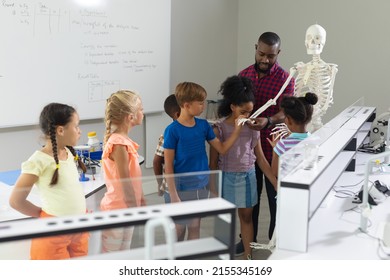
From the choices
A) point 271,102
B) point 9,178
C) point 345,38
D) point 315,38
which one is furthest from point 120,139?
point 345,38

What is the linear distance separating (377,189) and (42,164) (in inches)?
67.8

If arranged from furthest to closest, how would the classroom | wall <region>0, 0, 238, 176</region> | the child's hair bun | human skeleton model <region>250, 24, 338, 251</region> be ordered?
wall <region>0, 0, 238, 176</region>
the classroom
human skeleton model <region>250, 24, 338, 251</region>
the child's hair bun

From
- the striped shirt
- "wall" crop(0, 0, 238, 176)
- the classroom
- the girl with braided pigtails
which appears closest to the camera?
the girl with braided pigtails

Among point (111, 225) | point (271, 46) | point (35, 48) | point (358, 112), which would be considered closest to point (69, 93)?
point (35, 48)

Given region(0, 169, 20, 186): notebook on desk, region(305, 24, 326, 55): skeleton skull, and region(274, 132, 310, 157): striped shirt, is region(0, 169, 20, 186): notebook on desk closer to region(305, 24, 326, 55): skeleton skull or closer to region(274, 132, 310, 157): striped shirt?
region(274, 132, 310, 157): striped shirt

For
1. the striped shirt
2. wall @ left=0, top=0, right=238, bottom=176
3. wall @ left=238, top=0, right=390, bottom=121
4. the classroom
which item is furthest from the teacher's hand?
wall @ left=238, top=0, right=390, bottom=121

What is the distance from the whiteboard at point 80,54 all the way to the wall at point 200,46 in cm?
21

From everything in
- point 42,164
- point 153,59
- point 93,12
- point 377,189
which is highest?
point 93,12

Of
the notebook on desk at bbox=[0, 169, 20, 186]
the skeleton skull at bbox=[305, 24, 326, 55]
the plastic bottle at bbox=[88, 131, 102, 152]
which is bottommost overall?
the notebook on desk at bbox=[0, 169, 20, 186]

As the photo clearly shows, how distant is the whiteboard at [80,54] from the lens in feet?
11.6

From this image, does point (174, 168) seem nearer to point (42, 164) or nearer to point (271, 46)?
point (42, 164)

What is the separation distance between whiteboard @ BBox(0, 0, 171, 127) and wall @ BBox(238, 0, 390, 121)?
1.45 metres

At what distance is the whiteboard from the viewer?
3551 millimetres

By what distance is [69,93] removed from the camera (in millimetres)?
3965
